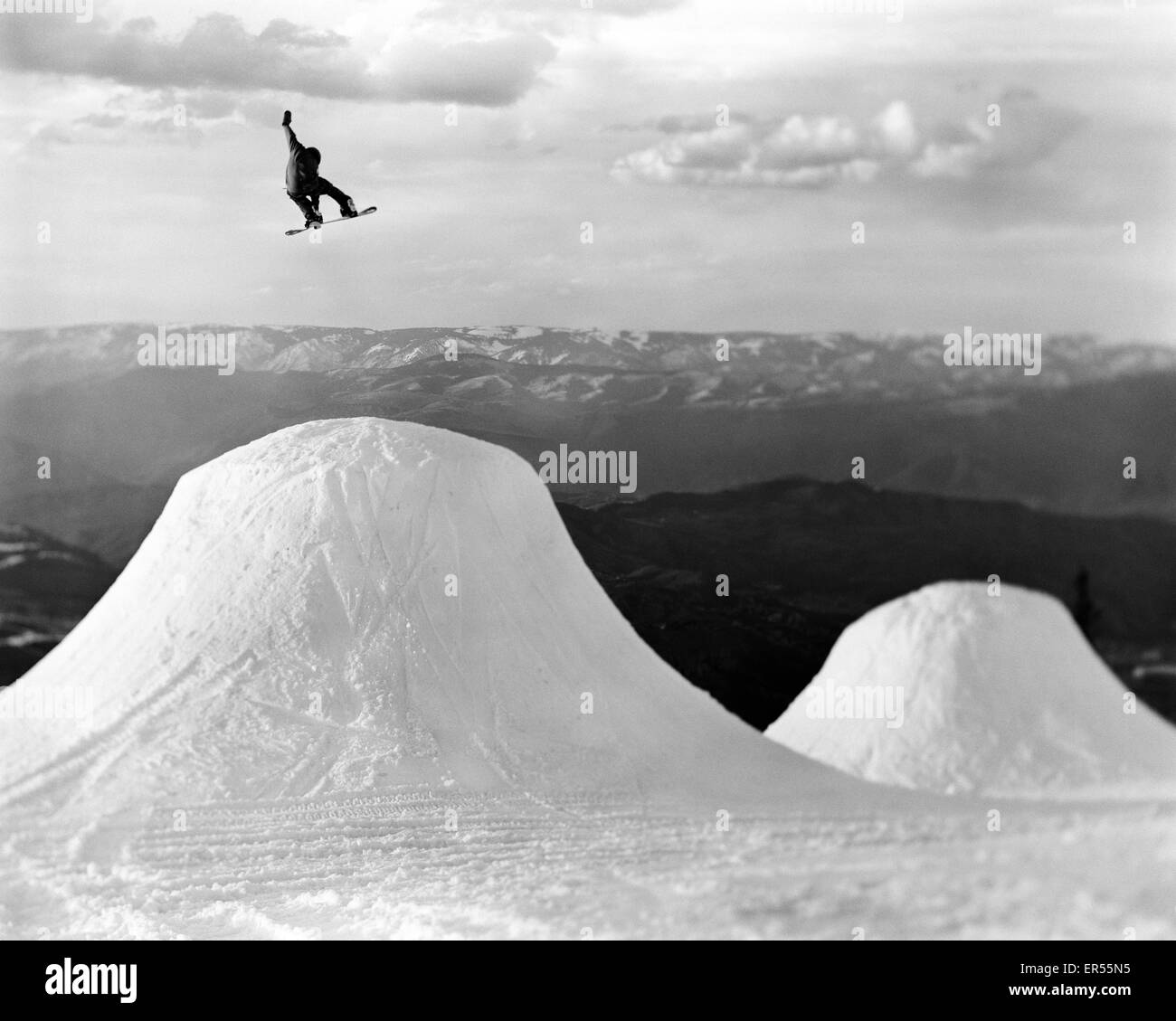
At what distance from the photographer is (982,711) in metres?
11.5

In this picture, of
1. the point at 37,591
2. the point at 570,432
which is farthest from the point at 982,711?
the point at 37,591

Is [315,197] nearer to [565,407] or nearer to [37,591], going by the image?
[565,407]

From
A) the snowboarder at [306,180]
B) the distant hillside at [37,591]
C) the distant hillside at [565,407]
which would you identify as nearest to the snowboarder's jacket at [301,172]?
the snowboarder at [306,180]

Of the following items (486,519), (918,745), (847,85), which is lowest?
(918,745)

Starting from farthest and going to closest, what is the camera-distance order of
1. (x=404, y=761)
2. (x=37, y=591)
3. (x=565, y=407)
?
(x=565, y=407) → (x=37, y=591) → (x=404, y=761)

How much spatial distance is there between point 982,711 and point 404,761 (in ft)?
15.0

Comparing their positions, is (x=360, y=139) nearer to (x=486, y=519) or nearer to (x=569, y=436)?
(x=569, y=436)

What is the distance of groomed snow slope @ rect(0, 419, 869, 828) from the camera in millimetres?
8688

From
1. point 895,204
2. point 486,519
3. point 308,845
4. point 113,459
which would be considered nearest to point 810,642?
point 895,204

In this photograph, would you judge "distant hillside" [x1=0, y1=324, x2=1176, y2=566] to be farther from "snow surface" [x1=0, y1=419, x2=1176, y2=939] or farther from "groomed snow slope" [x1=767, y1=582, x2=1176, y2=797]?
"snow surface" [x1=0, y1=419, x2=1176, y2=939]

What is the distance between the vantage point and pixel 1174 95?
11.2m

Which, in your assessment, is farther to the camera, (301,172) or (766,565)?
(766,565)

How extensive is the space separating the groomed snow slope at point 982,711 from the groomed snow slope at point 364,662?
2124 millimetres

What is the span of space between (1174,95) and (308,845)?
298 inches
